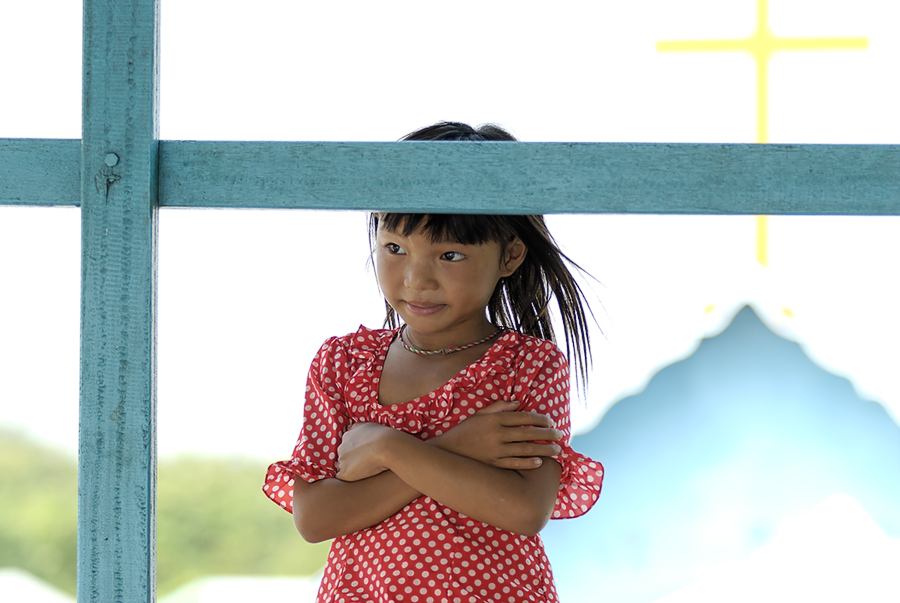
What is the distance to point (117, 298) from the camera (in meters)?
0.62

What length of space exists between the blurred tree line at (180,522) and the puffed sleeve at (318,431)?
182cm

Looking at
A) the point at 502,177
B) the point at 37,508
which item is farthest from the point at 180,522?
the point at 502,177

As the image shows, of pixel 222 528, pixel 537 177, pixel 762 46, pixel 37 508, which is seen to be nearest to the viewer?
pixel 537 177

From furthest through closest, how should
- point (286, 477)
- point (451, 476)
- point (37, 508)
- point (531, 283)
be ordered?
point (37, 508) < point (531, 283) < point (286, 477) < point (451, 476)

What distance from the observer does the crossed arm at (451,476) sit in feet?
2.54

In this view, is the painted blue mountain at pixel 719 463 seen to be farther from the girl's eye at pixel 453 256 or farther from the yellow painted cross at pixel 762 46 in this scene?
the girl's eye at pixel 453 256

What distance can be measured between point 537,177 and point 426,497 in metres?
0.36

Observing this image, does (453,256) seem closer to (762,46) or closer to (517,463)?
(517,463)

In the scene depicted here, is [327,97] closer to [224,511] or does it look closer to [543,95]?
[543,95]

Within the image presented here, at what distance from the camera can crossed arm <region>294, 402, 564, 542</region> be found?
2.54ft

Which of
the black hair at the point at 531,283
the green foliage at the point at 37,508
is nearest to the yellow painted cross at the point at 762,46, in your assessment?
the black hair at the point at 531,283

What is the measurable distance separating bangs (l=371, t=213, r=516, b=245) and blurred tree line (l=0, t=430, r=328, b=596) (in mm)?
1937

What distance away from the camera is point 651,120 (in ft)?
8.20

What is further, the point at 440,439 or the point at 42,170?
the point at 440,439
